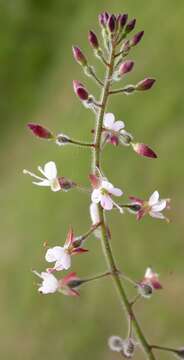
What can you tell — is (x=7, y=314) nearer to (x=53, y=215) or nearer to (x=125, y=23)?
(x=53, y=215)

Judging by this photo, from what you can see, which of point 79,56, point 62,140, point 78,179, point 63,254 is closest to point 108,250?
point 63,254

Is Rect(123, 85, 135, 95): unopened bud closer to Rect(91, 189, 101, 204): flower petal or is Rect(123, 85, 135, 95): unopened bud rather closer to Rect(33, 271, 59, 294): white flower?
Rect(91, 189, 101, 204): flower petal

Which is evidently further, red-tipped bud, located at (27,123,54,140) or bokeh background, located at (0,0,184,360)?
bokeh background, located at (0,0,184,360)

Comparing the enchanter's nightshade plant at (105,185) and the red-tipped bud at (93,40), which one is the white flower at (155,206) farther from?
the red-tipped bud at (93,40)

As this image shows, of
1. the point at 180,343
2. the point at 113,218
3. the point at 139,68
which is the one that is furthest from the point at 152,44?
the point at 180,343

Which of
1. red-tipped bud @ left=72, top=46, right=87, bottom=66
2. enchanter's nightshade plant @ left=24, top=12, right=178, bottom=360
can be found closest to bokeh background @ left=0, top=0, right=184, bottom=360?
enchanter's nightshade plant @ left=24, top=12, right=178, bottom=360

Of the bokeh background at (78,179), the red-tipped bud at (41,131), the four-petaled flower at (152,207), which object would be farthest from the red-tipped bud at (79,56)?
the bokeh background at (78,179)
